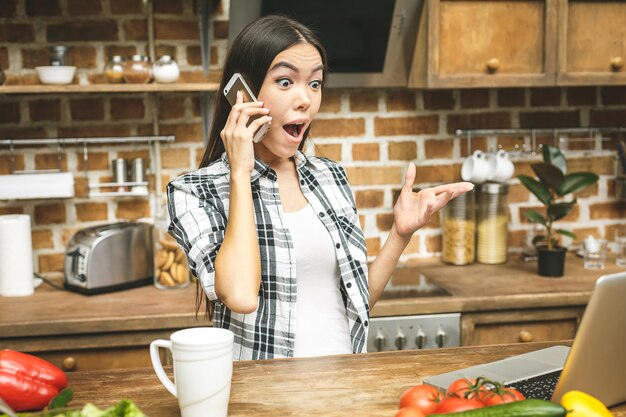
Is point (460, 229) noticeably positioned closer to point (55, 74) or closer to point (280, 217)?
point (280, 217)

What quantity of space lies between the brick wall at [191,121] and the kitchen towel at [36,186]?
0.17m

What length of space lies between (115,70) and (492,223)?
149cm

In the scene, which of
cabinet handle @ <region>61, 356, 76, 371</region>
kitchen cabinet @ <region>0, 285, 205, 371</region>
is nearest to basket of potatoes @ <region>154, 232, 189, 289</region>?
kitchen cabinet @ <region>0, 285, 205, 371</region>

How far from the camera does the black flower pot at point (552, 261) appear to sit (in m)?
2.50

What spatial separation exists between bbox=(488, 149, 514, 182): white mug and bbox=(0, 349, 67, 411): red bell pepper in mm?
1992

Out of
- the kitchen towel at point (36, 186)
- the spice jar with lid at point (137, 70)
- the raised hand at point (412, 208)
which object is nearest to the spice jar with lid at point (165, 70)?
the spice jar with lid at point (137, 70)

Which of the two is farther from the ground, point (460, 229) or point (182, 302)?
point (460, 229)

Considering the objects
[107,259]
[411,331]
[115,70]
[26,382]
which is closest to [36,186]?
[107,259]

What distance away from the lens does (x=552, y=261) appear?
250 cm

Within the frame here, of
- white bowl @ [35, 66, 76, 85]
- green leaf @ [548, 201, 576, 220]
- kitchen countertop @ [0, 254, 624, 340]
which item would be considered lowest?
kitchen countertop @ [0, 254, 624, 340]

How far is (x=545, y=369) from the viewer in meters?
1.21

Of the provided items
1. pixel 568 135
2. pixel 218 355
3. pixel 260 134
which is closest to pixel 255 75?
pixel 260 134

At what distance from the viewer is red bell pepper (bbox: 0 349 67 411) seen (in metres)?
1.05

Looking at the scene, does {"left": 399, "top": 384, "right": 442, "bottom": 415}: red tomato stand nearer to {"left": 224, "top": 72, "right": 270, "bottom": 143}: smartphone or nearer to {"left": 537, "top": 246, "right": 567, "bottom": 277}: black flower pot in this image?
{"left": 224, "top": 72, "right": 270, "bottom": 143}: smartphone
